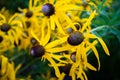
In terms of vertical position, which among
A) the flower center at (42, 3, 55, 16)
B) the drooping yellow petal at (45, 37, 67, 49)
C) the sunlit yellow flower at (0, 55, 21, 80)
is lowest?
the sunlit yellow flower at (0, 55, 21, 80)

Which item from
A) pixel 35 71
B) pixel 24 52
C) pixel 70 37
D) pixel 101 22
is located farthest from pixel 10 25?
pixel 70 37

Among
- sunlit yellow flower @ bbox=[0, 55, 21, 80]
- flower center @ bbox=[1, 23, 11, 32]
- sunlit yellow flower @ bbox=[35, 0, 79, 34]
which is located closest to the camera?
sunlit yellow flower @ bbox=[35, 0, 79, 34]

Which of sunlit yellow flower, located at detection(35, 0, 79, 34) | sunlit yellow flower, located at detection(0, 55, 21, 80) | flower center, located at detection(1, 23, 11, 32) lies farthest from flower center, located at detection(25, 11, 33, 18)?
sunlit yellow flower, located at detection(35, 0, 79, 34)

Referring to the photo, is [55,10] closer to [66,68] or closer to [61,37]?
[61,37]

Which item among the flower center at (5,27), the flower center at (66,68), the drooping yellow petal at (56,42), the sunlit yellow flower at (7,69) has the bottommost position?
the sunlit yellow flower at (7,69)

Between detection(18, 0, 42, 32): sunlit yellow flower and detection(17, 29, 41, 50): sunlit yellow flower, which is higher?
detection(18, 0, 42, 32): sunlit yellow flower

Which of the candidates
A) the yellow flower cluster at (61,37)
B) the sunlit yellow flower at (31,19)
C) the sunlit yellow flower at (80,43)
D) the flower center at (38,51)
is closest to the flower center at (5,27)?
the yellow flower cluster at (61,37)

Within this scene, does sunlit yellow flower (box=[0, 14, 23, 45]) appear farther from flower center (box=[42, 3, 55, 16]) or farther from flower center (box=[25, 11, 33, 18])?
flower center (box=[42, 3, 55, 16])

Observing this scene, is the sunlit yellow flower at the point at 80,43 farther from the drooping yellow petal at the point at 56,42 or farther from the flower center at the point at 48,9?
the flower center at the point at 48,9

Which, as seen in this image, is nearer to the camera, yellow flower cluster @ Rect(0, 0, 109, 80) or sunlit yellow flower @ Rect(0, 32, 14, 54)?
yellow flower cluster @ Rect(0, 0, 109, 80)
